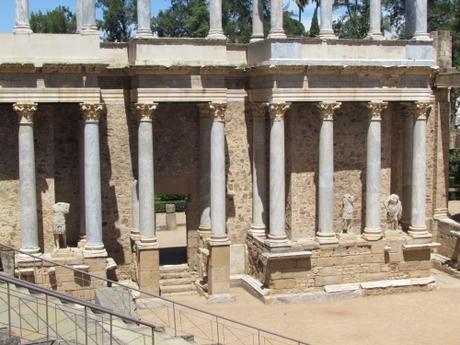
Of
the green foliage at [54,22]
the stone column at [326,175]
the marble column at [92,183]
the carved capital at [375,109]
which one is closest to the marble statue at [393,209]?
the stone column at [326,175]

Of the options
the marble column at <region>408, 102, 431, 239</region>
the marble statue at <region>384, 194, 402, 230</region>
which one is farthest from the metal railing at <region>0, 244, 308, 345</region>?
the marble column at <region>408, 102, 431, 239</region>

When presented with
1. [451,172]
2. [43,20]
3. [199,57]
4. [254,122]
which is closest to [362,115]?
[254,122]

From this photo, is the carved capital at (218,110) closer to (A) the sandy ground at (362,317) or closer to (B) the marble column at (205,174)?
(B) the marble column at (205,174)

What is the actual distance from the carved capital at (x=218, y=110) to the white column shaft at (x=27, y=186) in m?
5.48

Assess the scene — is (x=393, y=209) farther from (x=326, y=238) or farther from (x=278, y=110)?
(x=278, y=110)

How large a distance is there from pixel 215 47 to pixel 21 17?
585 centimetres

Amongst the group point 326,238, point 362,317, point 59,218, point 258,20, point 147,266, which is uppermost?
point 258,20

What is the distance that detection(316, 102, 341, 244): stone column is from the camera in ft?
77.0

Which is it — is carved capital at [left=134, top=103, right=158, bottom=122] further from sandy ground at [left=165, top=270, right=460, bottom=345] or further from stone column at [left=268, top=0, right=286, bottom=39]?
sandy ground at [left=165, top=270, right=460, bottom=345]

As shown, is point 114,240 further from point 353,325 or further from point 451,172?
point 451,172

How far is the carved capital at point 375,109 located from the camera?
2389cm

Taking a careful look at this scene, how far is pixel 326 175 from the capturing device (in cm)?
2353

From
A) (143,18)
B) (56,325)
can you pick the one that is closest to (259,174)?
(143,18)

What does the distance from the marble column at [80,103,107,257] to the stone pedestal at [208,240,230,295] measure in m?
3.39
